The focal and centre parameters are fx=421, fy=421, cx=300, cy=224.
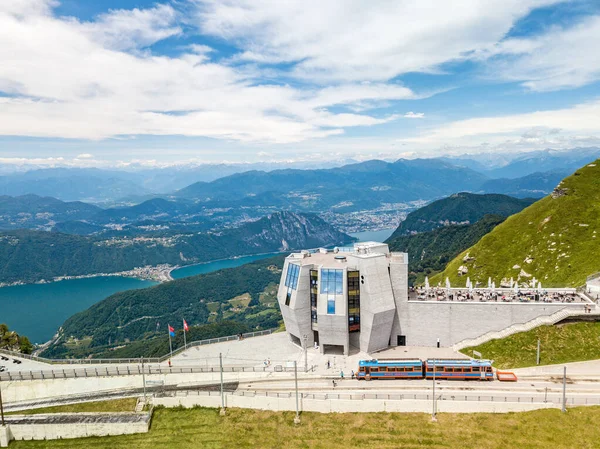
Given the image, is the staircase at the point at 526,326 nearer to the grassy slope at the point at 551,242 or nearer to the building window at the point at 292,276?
the building window at the point at 292,276

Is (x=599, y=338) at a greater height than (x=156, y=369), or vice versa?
(x=599, y=338)

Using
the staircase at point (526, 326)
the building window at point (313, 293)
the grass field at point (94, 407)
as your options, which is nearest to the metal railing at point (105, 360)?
the grass field at point (94, 407)

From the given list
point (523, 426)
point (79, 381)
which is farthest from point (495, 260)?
point (79, 381)

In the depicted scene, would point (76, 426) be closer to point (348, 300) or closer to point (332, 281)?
point (332, 281)

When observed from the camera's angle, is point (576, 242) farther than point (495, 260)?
No

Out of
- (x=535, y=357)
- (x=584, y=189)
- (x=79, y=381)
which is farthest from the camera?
(x=584, y=189)

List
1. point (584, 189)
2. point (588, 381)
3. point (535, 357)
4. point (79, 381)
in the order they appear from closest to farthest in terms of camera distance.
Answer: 1. point (588, 381)
2. point (535, 357)
3. point (79, 381)
4. point (584, 189)

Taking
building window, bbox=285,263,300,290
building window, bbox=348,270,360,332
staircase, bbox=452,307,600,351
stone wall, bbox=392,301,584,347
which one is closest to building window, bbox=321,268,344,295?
building window, bbox=348,270,360,332

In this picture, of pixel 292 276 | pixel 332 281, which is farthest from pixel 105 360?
pixel 332 281

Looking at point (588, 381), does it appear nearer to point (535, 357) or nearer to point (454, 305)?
point (535, 357)
